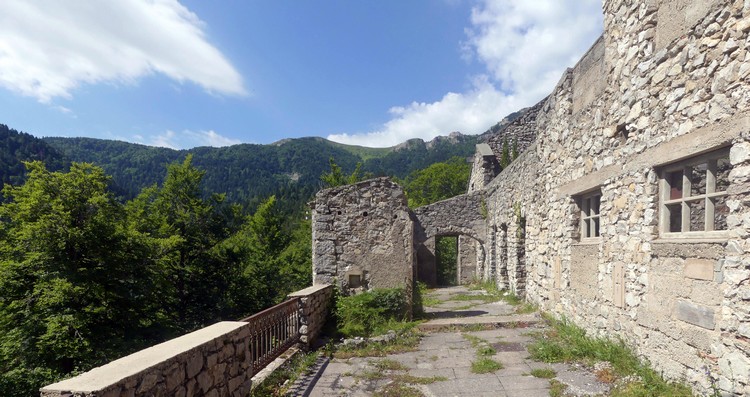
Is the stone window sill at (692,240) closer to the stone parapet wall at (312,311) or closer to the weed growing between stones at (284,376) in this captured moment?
the weed growing between stones at (284,376)

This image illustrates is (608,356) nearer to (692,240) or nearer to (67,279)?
(692,240)

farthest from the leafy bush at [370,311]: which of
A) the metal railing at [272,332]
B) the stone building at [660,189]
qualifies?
the metal railing at [272,332]

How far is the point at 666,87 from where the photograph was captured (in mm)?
4270

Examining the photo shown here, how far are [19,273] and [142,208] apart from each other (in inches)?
233

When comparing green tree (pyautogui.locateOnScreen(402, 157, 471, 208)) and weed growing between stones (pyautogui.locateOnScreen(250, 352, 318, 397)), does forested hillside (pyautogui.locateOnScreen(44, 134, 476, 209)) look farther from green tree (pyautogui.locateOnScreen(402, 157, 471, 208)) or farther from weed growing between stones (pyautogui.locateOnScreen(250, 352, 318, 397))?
weed growing between stones (pyautogui.locateOnScreen(250, 352, 318, 397))

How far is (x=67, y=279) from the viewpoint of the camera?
1053 cm

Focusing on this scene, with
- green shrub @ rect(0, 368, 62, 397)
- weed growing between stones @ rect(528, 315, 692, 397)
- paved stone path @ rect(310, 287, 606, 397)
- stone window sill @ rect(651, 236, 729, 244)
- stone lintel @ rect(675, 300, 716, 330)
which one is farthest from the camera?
green shrub @ rect(0, 368, 62, 397)

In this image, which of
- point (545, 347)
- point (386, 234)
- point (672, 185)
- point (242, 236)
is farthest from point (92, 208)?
point (672, 185)

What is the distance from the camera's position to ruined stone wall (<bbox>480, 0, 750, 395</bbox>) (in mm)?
3338

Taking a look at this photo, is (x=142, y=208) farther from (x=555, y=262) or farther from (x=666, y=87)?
(x=666, y=87)

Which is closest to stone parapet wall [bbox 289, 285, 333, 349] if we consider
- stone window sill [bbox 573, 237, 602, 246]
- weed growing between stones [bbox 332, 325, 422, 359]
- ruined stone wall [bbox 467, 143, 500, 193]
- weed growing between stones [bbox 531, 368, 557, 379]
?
weed growing between stones [bbox 332, 325, 422, 359]

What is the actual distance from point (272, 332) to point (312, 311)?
4.44 feet

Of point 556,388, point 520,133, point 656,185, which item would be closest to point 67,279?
point 556,388

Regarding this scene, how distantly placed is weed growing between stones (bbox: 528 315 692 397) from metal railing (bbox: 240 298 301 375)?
3.55 meters
